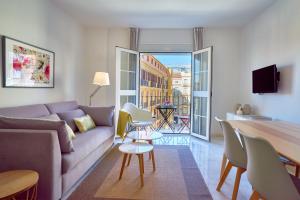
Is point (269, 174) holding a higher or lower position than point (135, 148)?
higher

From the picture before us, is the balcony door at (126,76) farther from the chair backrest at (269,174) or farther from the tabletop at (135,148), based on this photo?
the chair backrest at (269,174)

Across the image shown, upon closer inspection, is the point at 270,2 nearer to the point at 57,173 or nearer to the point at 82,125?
the point at 82,125

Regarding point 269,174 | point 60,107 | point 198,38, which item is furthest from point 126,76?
point 269,174

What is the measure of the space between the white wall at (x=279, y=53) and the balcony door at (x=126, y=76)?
8.35 ft

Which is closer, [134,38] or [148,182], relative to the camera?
[148,182]

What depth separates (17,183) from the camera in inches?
64.8

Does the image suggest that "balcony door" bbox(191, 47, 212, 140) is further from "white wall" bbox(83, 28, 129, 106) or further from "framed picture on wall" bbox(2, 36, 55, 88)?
"framed picture on wall" bbox(2, 36, 55, 88)

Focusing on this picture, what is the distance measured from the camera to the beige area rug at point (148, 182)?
7.55 feet

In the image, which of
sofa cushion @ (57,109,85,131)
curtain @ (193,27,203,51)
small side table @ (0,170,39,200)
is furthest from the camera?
curtain @ (193,27,203,51)

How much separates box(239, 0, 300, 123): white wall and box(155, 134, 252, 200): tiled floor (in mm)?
1112

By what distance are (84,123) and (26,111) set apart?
2.92ft

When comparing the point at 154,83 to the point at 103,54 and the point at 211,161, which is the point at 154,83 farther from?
the point at 211,161

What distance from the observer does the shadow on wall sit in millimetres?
3143

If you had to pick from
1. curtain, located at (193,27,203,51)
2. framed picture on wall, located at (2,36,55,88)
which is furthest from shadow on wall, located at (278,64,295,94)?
framed picture on wall, located at (2,36,55,88)
